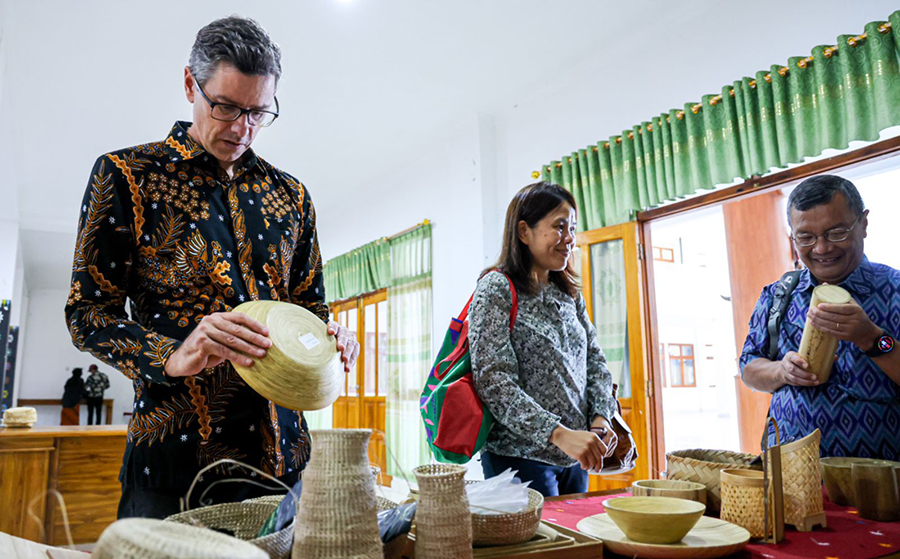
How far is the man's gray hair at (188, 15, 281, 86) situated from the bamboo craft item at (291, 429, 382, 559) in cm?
74

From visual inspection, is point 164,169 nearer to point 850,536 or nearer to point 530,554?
point 530,554

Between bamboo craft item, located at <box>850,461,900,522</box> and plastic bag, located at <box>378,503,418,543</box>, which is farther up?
plastic bag, located at <box>378,503,418,543</box>

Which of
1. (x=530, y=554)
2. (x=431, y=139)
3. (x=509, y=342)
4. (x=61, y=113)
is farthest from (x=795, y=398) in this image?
(x=61, y=113)

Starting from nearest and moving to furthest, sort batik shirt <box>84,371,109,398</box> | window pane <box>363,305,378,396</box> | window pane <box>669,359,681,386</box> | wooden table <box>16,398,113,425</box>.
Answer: window pane <box>363,305,378,396</box> → batik shirt <box>84,371,109,398</box> → wooden table <box>16,398,113,425</box> → window pane <box>669,359,681,386</box>

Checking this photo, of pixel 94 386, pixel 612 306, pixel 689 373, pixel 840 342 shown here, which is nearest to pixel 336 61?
pixel 612 306

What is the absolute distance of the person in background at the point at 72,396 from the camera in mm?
11703

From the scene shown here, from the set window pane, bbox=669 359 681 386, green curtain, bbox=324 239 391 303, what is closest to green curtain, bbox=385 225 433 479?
green curtain, bbox=324 239 391 303

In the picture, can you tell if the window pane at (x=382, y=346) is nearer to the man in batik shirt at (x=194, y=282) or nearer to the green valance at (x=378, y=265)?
the green valance at (x=378, y=265)

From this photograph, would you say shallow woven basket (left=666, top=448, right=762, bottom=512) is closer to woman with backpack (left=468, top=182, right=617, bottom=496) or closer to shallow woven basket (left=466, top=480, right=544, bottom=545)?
woman with backpack (left=468, top=182, right=617, bottom=496)

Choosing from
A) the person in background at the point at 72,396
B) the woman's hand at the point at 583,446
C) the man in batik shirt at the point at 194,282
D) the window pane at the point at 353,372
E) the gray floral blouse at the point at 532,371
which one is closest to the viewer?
the man in batik shirt at the point at 194,282

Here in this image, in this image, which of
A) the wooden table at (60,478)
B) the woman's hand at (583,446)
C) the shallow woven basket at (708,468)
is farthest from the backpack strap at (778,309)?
the wooden table at (60,478)

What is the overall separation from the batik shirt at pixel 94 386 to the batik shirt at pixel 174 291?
1287 cm

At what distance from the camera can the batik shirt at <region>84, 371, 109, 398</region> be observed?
11.9 m

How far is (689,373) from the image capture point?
42.1 ft
